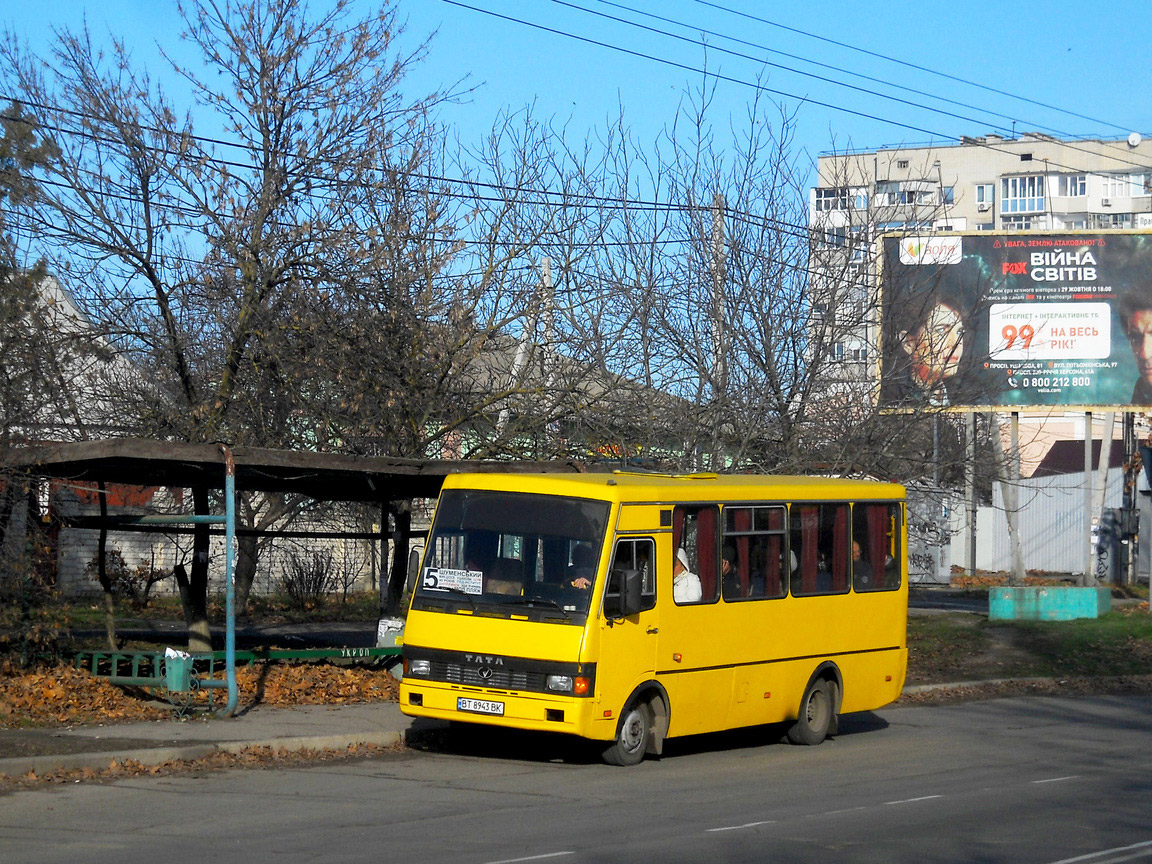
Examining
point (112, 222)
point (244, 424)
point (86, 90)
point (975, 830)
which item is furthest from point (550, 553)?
point (86, 90)

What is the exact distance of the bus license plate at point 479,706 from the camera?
39.4 ft

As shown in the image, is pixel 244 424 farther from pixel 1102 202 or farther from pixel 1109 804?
pixel 1102 202

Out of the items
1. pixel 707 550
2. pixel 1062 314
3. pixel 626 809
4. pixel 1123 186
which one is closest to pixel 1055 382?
pixel 1062 314

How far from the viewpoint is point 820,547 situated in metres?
14.7

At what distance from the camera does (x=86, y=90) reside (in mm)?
15398

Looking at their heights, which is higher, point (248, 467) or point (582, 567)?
point (248, 467)

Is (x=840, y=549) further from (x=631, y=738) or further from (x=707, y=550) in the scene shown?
(x=631, y=738)

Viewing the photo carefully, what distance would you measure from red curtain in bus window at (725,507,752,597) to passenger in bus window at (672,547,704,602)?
2.13 feet

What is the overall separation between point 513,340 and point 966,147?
9121 centimetres

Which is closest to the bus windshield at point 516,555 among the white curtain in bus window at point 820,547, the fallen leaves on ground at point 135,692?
the white curtain in bus window at point 820,547

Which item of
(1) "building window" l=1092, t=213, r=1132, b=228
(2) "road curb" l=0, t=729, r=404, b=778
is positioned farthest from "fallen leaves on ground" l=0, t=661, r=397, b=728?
(1) "building window" l=1092, t=213, r=1132, b=228

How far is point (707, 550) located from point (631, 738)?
6.51 feet

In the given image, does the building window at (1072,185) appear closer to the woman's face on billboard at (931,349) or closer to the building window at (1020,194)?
the building window at (1020,194)

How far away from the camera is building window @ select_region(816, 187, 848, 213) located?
21766mm
